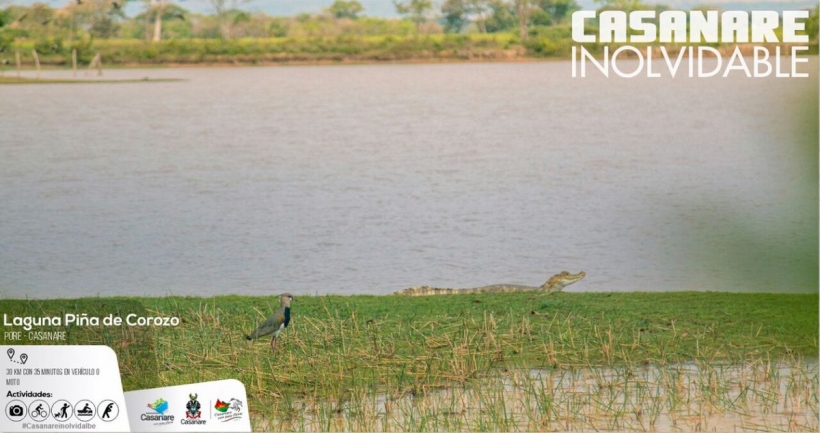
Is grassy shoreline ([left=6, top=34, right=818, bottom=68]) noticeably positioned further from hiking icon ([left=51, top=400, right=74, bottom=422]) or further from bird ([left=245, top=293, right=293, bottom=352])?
hiking icon ([left=51, top=400, right=74, bottom=422])

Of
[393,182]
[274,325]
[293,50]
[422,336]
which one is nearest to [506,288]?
[422,336]

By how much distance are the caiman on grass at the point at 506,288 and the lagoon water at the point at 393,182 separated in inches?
2.7

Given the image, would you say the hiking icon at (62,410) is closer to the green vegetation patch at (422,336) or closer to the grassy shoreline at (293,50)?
the green vegetation patch at (422,336)

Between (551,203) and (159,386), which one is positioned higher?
(551,203)

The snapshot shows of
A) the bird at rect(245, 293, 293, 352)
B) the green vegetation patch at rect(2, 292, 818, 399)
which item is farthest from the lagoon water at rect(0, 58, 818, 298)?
the bird at rect(245, 293, 293, 352)

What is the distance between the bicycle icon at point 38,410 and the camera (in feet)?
18.9

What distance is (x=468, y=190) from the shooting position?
7.36 metres

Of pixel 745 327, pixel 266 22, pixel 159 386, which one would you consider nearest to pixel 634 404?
pixel 745 327

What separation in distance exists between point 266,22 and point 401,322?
197cm

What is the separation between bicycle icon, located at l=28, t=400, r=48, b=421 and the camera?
5.75 metres

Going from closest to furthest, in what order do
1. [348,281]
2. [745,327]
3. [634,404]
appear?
[634,404] < [745,327] < [348,281]

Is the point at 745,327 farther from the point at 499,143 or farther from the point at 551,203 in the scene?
the point at 499,143

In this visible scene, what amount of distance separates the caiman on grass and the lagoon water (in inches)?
2.7

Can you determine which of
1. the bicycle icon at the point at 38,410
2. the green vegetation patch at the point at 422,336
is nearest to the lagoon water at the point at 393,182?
the green vegetation patch at the point at 422,336
